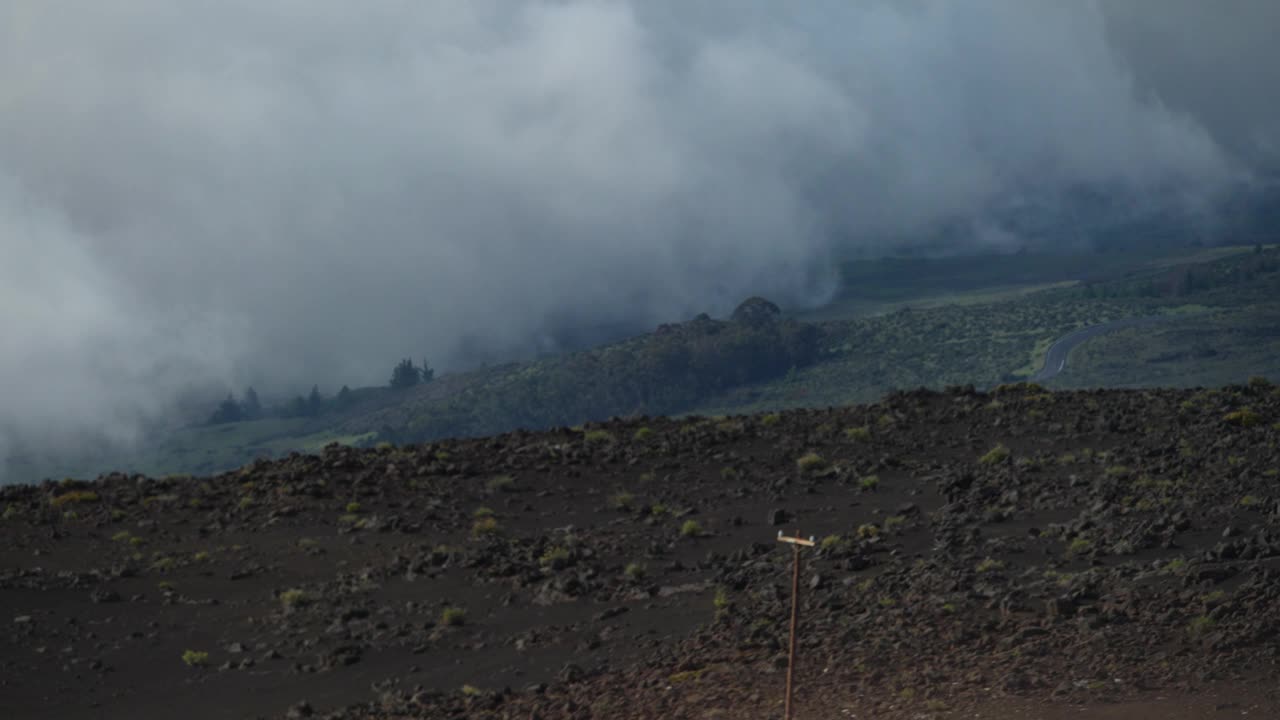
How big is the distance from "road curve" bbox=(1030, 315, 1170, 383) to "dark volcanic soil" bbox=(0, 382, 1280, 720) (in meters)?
81.1

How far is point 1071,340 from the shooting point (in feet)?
463

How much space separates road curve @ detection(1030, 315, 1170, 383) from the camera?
130m

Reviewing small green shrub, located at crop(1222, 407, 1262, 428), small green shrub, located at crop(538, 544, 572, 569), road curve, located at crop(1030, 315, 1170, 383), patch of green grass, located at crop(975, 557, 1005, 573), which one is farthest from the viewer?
road curve, located at crop(1030, 315, 1170, 383)

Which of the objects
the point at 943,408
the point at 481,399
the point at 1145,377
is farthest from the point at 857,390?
the point at 943,408

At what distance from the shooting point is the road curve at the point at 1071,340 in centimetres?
12962

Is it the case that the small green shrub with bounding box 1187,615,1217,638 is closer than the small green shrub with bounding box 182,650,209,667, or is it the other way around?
the small green shrub with bounding box 1187,615,1217,638

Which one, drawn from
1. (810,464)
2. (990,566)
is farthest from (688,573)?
(810,464)

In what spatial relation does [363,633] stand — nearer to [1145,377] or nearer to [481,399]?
[1145,377]

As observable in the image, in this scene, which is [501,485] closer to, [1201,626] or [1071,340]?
[1201,626]

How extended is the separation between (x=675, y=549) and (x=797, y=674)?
11476 mm

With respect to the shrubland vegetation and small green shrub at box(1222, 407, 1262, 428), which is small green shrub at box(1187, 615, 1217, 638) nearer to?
small green shrub at box(1222, 407, 1262, 428)

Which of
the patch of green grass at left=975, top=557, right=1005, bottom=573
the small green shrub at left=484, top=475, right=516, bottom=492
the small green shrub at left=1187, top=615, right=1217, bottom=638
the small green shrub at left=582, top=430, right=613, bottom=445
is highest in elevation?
the small green shrub at left=582, top=430, right=613, bottom=445

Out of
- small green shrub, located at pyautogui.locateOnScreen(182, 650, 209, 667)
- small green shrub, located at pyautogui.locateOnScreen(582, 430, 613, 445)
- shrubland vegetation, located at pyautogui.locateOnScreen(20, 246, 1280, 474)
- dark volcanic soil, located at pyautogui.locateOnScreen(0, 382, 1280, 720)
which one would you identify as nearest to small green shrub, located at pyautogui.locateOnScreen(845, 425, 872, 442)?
dark volcanic soil, located at pyautogui.locateOnScreen(0, 382, 1280, 720)

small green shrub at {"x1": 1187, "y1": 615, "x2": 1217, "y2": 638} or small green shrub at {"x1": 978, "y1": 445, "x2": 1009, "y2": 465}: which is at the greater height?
small green shrub at {"x1": 978, "y1": 445, "x2": 1009, "y2": 465}
